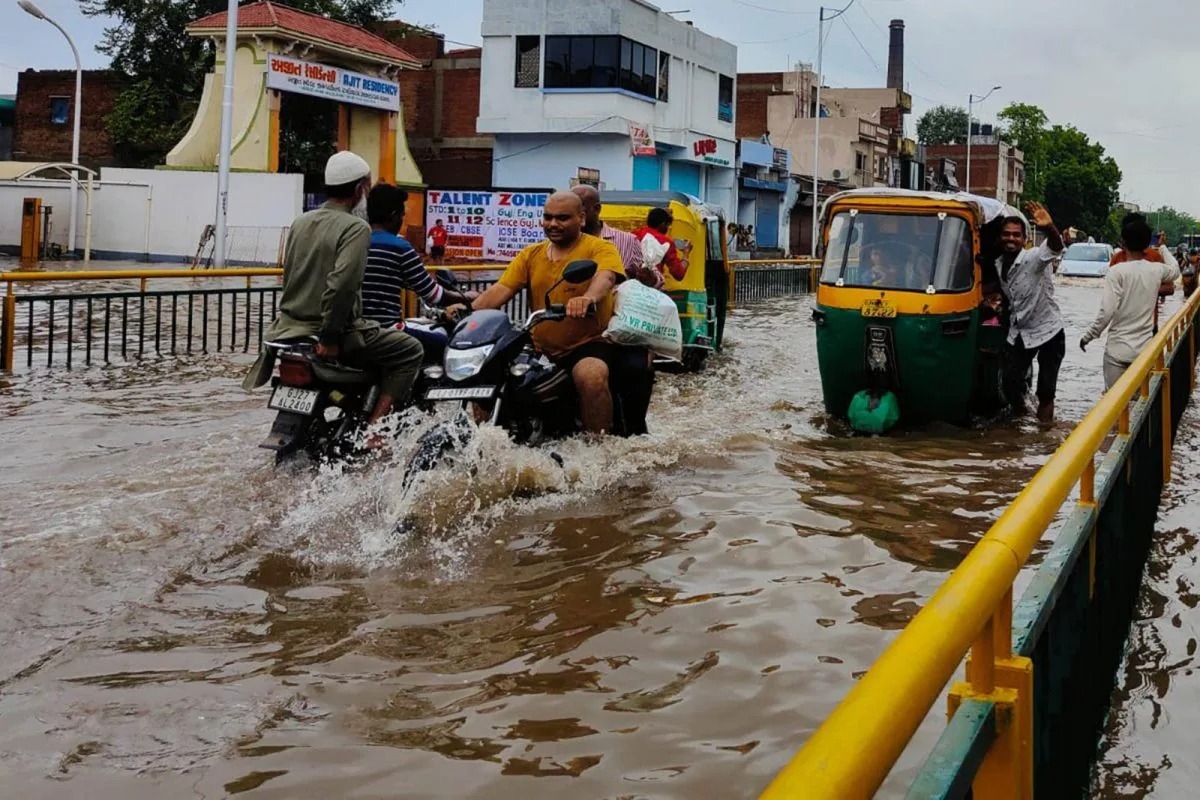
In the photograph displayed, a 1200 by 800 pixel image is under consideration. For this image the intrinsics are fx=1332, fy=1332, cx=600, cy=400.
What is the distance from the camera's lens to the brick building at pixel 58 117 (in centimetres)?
4781

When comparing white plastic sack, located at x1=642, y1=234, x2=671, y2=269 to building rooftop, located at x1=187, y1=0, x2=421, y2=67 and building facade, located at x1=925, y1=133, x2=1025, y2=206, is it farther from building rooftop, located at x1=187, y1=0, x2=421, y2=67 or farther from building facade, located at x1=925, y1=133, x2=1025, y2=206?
building facade, located at x1=925, y1=133, x2=1025, y2=206

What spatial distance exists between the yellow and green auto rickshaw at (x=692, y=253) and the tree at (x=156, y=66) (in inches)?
1181

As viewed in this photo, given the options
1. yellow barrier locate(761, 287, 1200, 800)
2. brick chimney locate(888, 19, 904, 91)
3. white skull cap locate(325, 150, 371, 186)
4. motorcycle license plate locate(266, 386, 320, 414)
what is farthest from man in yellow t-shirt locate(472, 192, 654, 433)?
brick chimney locate(888, 19, 904, 91)

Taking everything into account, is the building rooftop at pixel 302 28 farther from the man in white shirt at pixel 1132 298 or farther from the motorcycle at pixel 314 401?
the motorcycle at pixel 314 401

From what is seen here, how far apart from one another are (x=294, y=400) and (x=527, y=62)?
3681 centimetres

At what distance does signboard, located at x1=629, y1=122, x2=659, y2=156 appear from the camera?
41.0 metres

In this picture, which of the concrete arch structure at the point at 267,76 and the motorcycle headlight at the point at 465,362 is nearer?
the motorcycle headlight at the point at 465,362

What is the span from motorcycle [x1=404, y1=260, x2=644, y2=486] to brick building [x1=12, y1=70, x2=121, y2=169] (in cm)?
4424

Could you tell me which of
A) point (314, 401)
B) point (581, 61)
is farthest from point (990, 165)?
point (314, 401)

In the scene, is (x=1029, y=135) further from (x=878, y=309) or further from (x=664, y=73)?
(x=878, y=309)

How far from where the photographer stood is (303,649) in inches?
180

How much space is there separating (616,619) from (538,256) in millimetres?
3114

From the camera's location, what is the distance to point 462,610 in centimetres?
512

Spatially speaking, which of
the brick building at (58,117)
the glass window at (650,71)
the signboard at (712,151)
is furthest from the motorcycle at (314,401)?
the brick building at (58,117)
